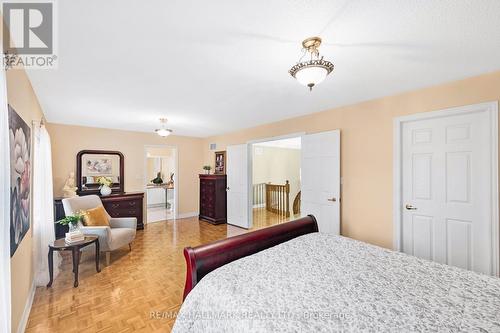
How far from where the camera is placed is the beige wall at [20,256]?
1639 mm

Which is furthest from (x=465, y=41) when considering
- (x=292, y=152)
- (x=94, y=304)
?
(x=292, y=152)

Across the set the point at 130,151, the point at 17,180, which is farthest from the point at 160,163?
the point at 17,180

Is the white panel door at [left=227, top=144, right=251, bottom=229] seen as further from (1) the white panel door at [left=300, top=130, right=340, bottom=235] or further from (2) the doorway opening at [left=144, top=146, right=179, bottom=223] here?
(2) the doorway opening at [left=144, top=146, right=179, bottom=223]

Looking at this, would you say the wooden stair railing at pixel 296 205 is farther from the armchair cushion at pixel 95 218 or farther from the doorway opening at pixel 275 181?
the armchair cushion at pixel 95 218

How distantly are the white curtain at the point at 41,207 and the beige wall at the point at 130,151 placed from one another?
198 centimetres

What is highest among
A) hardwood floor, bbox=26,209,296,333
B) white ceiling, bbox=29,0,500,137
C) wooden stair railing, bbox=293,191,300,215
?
white ceiling, bbox=29,0,500,137

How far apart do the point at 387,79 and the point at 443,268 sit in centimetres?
190

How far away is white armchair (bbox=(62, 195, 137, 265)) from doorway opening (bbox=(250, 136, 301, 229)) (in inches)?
116

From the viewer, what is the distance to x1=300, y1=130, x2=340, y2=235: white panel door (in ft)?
11.0

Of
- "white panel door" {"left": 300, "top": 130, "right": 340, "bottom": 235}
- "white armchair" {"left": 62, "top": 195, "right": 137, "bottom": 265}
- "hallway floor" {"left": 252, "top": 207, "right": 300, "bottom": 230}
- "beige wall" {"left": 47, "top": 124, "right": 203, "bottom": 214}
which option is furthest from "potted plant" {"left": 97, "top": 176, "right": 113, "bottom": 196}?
"white panel door" {"left": 300, "top": 130, "right": 340, "bottom": 235}

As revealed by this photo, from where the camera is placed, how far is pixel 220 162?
5902 millimetres

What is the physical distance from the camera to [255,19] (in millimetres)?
1414

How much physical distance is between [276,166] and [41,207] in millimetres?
6398

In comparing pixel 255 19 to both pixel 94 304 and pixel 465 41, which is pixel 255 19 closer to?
pixel 465 41
